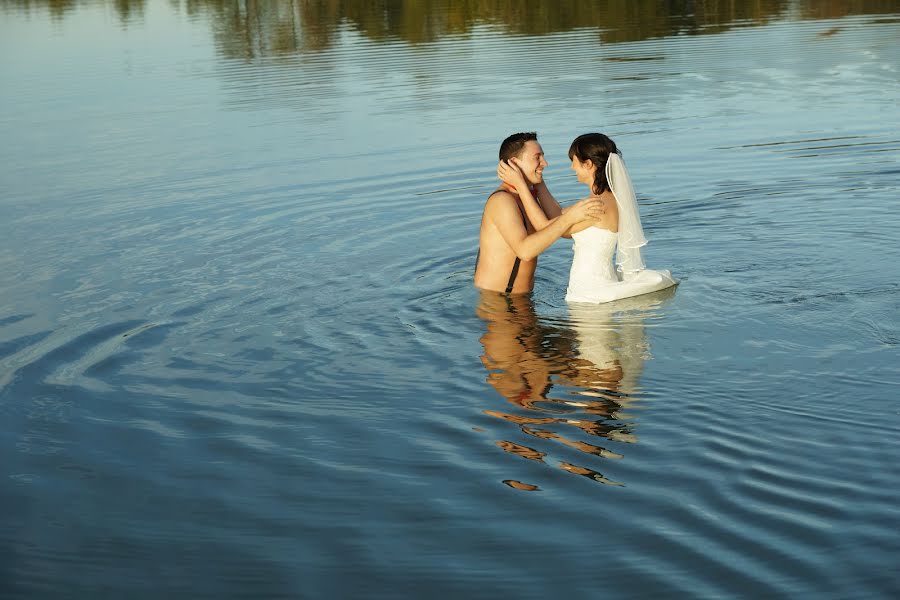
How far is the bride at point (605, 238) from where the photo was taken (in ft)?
28.7

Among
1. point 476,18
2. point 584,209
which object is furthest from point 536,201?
point 476,18

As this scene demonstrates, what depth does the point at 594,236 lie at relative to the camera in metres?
8.93

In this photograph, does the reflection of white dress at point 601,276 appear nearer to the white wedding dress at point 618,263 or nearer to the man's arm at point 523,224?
the white wedding dress at point 618,263

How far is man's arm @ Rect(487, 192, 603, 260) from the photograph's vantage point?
8.56 meters

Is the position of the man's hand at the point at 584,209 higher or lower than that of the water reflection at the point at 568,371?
higher

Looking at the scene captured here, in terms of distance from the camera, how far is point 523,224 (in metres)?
8.95

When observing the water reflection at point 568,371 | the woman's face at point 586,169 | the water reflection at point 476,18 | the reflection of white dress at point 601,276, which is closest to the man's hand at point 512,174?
the woman's face at point 586,169

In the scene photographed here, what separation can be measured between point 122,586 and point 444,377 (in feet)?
9.41

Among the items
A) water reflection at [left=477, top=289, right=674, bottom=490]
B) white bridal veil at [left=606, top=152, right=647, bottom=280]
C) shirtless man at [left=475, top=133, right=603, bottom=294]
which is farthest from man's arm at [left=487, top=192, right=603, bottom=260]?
water reflection at [left=477, top=289, right=674, bottom=490]

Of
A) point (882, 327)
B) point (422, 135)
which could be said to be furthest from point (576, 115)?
point (882, 327)

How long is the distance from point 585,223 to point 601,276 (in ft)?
1.50

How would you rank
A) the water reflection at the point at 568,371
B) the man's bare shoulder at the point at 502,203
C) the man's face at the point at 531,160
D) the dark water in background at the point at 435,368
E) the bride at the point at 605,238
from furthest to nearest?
the man's bare shoulder at the point at 502,203 < the man's face at the point at 531,160 < the bride at the point at 605,238 < the water reflection at the point at 568,371 < the dark water in background at the point at 435,368

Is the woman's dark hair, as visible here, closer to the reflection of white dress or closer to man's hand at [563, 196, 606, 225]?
man's hand at [563, 196, 606, 225]

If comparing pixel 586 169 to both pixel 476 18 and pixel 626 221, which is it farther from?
pixel 476 18
